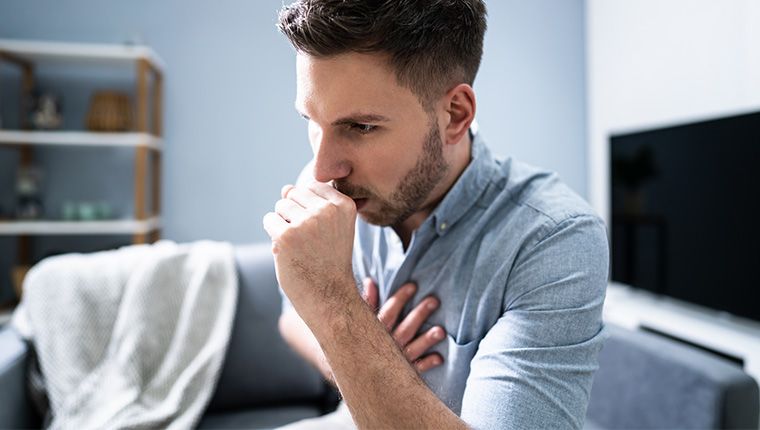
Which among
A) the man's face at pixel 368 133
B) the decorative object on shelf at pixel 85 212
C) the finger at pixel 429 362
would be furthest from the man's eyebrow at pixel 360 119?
the decorative object on shelf at pixel 85 212

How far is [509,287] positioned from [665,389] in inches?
24.8

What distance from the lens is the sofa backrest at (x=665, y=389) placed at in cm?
101

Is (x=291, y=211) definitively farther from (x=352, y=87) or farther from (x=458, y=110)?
(x=458, y=110)

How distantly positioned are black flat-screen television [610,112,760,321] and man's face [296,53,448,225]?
1.36 meters

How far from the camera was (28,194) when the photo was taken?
2238 millimetres

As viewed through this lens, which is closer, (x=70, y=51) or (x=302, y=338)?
(x=302, y=338)

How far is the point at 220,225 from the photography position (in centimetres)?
252

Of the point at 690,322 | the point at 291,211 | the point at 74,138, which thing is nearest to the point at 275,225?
the point at 291,211

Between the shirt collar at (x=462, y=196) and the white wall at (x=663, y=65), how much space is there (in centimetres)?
127

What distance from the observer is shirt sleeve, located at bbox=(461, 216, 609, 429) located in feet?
2.04

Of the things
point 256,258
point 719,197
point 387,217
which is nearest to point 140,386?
point 256,258

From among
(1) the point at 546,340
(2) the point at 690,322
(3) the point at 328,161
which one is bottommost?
(2) the point at 690,322

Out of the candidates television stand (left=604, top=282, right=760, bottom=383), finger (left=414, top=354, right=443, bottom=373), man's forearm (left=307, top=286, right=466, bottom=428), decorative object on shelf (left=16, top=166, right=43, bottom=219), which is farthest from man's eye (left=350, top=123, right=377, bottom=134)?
decorative object on shelf (left=16, top=166, right=43, bottom=219)

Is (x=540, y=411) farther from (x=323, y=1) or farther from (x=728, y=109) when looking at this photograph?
(x=728, y=109)
